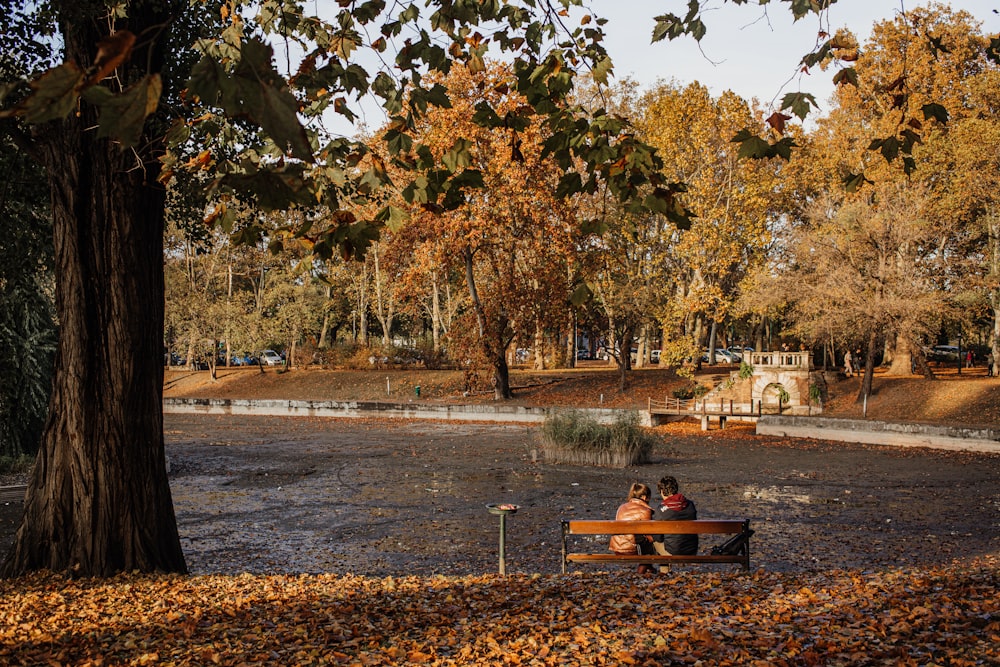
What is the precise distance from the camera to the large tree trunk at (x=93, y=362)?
8711 millimetres

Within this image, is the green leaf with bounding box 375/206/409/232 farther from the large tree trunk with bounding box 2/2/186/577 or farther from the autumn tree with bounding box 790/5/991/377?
the autumn tree with bounding box 790/5/991/377

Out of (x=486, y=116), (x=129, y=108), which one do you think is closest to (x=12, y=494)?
(x=486, y=116)

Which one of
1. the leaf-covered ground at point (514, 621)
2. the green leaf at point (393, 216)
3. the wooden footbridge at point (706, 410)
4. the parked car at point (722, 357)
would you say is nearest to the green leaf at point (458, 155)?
the green leaf at point (393, 216)

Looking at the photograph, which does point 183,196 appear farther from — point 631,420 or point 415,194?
point 631,420

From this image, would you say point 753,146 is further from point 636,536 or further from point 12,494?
point 12,494

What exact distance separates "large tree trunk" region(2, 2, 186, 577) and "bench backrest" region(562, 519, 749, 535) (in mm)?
4513

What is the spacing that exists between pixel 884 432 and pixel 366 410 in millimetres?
22557

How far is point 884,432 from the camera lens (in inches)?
1104

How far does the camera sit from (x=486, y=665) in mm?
5379

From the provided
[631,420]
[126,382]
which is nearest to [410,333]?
[631,420]

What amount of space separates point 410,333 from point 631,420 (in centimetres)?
5561

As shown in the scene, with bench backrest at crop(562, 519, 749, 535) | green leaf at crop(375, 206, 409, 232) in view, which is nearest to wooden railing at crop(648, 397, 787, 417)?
bench backrest at crop(562, 519, 749, 535)

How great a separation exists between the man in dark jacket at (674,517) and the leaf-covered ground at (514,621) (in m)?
0.96

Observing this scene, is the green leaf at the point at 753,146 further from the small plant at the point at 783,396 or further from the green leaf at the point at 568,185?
the small plant at the point at 783,396
